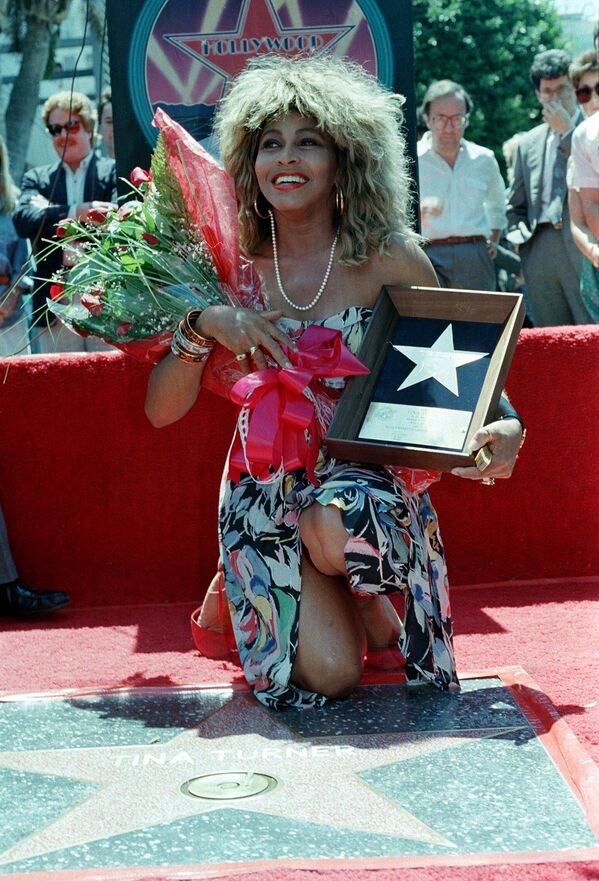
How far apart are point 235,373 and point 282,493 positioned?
0.37 meters

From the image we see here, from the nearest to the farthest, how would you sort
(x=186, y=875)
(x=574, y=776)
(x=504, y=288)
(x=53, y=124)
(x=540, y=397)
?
(x=186, y=875) → (x=574, y=776) → (x=540, y=397) → (x=53, y=124) → (x=504, y=288)

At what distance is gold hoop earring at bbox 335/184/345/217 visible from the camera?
358cm

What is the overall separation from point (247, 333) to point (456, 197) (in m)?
3.80

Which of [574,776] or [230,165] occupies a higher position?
[230,165]

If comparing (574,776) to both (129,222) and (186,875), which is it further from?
(129,222)

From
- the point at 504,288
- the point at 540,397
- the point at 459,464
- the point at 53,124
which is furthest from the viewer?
the point at 504,288

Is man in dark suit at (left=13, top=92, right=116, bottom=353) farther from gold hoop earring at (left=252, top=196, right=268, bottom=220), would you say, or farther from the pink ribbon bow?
the pink ribbon bow

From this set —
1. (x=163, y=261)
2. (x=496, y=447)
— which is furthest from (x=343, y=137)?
(x=496, y=447)

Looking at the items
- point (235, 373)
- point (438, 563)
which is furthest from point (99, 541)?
point (438, 563)

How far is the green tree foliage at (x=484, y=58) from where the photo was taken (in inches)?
818

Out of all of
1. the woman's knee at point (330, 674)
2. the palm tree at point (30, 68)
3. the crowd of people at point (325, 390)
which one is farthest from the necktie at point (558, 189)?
the palm tree at point (30, 68)

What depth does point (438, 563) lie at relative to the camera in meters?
3.46

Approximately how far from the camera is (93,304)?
3.53m

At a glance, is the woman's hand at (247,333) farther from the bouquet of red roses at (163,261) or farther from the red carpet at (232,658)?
the red carpet at (232,658)
